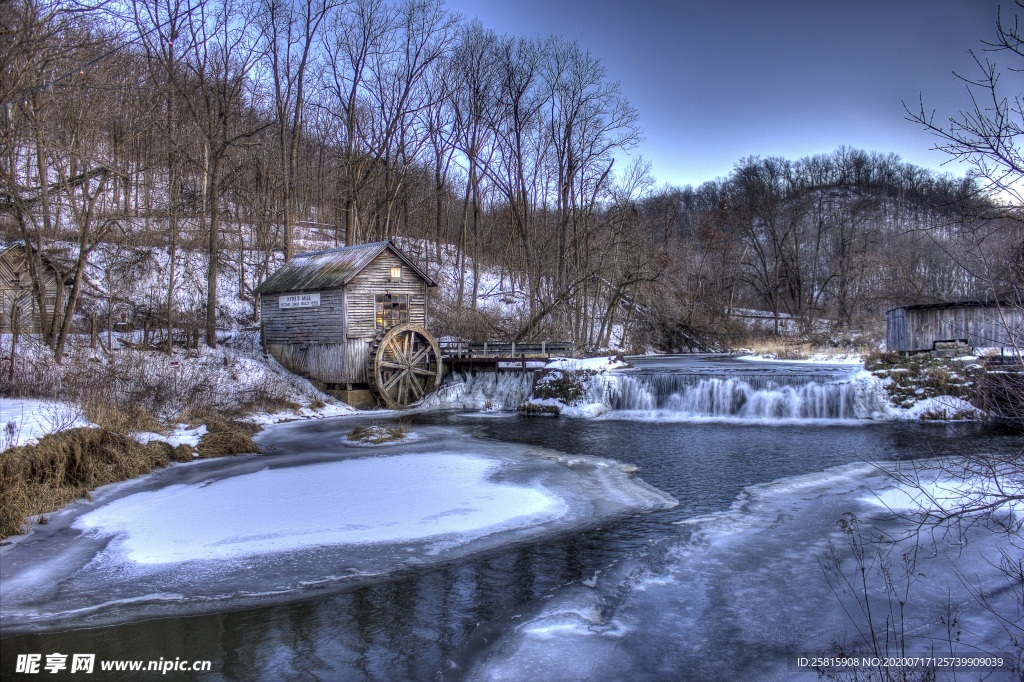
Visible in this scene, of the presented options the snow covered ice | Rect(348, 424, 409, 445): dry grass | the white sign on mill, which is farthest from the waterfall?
the white sign on mill

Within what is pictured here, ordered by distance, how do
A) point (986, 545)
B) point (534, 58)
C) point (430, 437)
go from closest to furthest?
point (986, 545) < point (430, 437) < point (534, 58)

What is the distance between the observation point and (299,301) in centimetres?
2494

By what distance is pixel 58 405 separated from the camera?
527 inches

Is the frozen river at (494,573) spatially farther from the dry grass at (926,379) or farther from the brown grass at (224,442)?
the dry grass at (926,379)

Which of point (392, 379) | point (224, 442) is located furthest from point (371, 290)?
point (224, 442)

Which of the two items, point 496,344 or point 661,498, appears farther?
point 496,344

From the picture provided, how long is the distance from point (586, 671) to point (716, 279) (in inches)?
1827

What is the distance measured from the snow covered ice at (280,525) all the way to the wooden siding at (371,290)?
31.5 ft

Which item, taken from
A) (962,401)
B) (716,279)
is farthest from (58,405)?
(716,279)

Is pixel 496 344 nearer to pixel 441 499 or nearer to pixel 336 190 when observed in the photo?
pixel 441 499

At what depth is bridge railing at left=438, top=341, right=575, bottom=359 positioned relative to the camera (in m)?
26.8

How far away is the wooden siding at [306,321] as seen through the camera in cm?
2395
